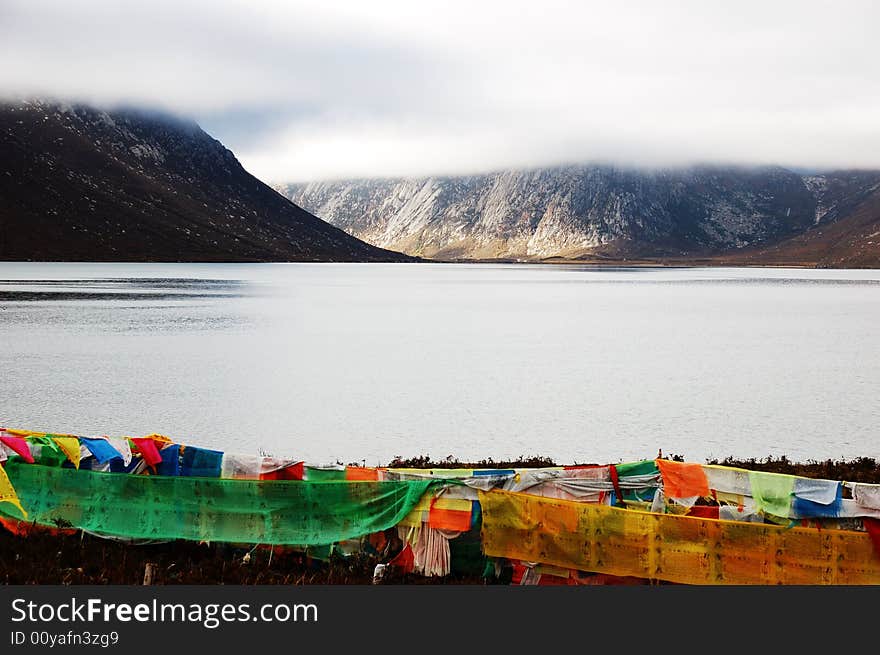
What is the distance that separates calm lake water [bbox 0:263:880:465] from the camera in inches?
1204

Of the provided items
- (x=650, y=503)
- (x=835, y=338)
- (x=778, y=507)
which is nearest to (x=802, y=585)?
(x=778, y=507)

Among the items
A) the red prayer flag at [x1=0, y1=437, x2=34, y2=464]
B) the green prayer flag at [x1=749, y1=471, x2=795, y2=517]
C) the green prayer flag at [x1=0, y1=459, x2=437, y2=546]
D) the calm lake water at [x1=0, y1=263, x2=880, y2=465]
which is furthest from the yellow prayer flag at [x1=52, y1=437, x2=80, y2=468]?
the green prayer flag at [x1=749, y1=471, x2=795, y2=517]

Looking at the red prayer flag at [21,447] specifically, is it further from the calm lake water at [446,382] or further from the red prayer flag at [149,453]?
the calm lake water at [446,382]

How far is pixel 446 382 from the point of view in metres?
44.5

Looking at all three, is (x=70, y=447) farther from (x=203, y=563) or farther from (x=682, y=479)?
(x=682, y=479)

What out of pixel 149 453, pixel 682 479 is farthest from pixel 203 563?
pixel 682 479

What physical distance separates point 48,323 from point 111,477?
58.5 metres

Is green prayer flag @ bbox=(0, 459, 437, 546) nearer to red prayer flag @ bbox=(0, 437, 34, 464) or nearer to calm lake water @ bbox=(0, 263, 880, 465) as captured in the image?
red prayer flag @ bbox=(0, 437, 34, 464)

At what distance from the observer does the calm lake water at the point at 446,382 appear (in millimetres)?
30578

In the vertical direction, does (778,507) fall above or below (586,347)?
below

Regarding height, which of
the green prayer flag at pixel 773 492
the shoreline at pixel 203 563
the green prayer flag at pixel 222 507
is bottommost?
the shoreline at pixel 203 563

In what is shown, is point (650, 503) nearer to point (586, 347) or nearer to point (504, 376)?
point (504, 376)

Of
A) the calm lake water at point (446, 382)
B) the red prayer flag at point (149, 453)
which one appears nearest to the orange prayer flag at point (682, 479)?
the red prayer flag at point (149, 453)

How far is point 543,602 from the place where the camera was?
11883 mm
